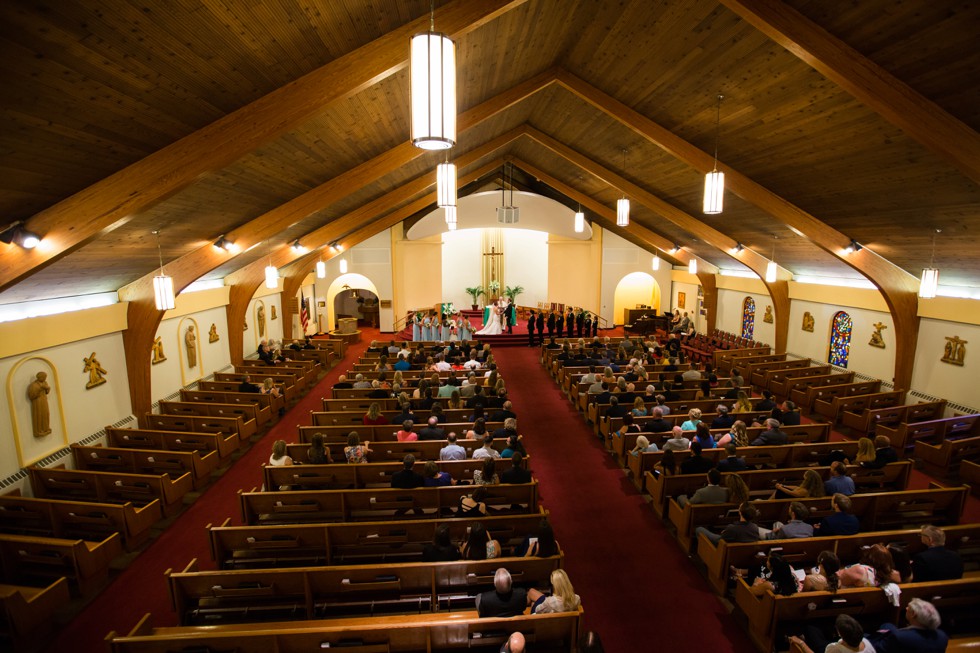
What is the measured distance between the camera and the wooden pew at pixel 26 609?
445 cm

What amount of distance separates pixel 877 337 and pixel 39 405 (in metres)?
17.1

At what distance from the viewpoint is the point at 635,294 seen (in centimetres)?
2592

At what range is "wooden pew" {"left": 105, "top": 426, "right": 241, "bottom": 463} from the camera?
27.4 ft

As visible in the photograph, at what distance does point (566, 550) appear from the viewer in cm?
622

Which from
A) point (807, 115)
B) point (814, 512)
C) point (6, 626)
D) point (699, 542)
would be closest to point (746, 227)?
point (807, 115)

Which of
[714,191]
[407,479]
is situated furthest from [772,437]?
[407,479]

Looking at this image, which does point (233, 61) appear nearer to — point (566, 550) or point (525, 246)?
point (566, 550)

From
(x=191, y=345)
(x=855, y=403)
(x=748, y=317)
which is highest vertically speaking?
(x=748, y=317)

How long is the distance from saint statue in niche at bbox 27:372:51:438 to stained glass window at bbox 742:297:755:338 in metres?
19.0

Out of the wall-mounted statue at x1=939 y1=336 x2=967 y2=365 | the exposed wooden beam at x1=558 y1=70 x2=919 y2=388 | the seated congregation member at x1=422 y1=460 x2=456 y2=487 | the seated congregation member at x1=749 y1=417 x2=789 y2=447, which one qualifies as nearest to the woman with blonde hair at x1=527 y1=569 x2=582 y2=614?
the seated congregation member at x1=422 y1=460 x2=456 y2=487

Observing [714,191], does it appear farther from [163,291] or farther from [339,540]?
[163,291]

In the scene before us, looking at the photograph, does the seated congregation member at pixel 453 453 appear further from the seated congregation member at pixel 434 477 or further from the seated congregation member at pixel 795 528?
the seated congregation member at pixel 795 528

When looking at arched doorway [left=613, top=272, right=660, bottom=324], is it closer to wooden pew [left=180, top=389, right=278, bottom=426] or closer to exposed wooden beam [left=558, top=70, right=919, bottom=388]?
exposed wooden beam [left=558, top=70, right=919, bottom=388]

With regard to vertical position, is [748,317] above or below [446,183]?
below
